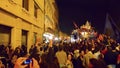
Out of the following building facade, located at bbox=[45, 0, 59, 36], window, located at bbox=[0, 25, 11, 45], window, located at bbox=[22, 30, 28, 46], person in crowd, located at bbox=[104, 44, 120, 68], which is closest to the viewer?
person in crowd, located at bbox=[104, 44, 120, 68]

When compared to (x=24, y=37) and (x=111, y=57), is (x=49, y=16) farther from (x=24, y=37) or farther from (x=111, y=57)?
(x=111, y=57)

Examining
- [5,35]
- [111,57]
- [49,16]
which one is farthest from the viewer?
[49,16]

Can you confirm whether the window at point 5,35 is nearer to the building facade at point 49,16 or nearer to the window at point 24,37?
the window at point 24,37

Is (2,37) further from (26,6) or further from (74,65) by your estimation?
(26,6)

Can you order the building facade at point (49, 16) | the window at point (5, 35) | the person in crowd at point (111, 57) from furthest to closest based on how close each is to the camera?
the building facade at point (49, 16), the window at point (5, 35), the person in crowd at point (111, 57)

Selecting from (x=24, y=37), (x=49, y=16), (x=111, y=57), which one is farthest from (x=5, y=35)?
(x=49, y=16)

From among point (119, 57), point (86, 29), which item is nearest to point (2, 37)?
point (119, 57)

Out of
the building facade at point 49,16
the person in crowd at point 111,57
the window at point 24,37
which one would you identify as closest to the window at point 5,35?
the window at point 24,37

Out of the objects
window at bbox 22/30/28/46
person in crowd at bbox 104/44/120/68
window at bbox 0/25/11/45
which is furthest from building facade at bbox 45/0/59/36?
person in crowd at bbox 104/44/120/68

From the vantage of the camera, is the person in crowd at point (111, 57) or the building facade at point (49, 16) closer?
the person in crowd at point (111, 57)

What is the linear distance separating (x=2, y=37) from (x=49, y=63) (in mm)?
9818

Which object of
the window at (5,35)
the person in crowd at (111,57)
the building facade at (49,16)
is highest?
the building facade at (49,16)

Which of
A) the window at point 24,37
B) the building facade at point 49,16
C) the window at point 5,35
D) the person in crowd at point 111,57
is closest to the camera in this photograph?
the person in crowd at point 111,57

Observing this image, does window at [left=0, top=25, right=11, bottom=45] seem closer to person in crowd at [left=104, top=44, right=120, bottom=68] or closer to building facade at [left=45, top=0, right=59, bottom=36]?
person in crowd at [left=104, top=44, right=120, bottom=68]
